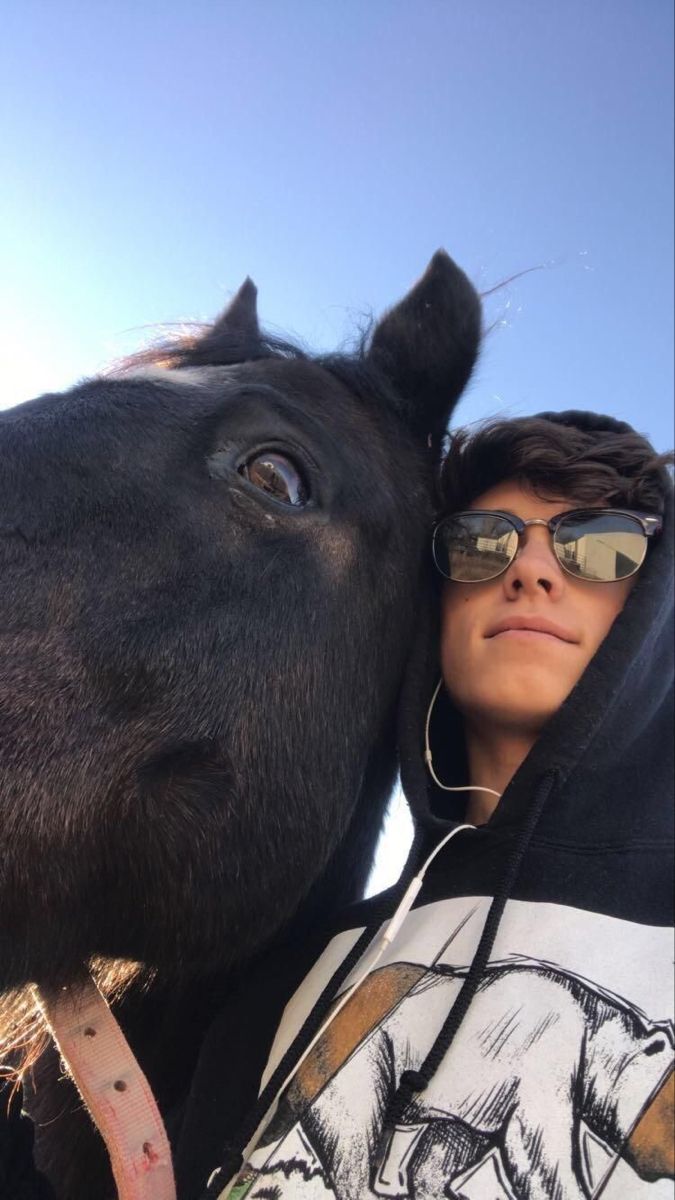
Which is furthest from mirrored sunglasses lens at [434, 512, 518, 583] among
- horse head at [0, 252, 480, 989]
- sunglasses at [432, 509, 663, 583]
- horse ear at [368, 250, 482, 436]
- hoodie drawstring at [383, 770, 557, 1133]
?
hoodie drawstring at [383, 770, 557, 1133]

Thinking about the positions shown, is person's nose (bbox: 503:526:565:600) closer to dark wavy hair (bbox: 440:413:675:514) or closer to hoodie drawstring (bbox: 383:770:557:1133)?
dark wavy hair (bbox: 440:413:675:514)

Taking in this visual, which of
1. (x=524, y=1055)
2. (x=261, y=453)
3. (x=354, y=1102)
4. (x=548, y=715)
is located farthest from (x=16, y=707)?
(x=548, y=715)

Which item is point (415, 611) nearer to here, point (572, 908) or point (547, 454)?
point (547, 454)

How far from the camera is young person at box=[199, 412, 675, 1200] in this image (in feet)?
3.97

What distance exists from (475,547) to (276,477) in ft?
1.75

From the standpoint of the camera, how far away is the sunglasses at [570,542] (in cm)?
187

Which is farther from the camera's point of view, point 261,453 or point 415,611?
point 415,611

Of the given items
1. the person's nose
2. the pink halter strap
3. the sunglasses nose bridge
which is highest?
the sunglasses nose bridge

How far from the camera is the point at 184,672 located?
150cm

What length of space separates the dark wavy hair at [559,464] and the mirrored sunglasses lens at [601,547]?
80 millimetres

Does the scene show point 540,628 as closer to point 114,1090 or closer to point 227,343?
point 227,343

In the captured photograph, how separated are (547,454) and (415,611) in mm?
500

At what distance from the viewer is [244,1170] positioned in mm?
1379

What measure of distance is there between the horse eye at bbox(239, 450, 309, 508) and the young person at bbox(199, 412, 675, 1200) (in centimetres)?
45
